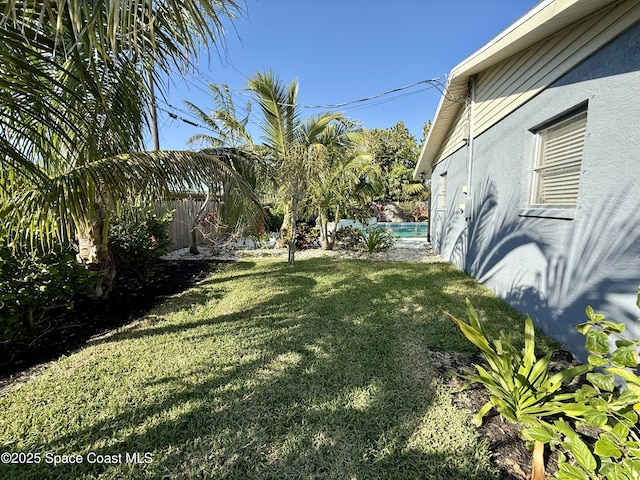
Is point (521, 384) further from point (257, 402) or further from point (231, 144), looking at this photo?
point (231, 144)

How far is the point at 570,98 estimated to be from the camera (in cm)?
332

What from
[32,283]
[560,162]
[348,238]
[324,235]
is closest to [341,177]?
[324,235]

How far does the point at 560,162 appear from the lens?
3.72 metres

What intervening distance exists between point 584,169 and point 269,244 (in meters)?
10.3

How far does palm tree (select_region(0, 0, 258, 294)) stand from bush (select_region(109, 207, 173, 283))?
2.42m

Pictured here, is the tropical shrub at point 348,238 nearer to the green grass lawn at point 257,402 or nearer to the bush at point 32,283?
the green grass lawn at point 257,402

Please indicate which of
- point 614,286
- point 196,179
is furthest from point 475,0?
point 196,179

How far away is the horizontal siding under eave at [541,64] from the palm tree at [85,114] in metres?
3.58

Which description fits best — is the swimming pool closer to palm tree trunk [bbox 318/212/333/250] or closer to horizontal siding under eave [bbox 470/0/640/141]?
palm tree trunk [bbox 318/212/333/250]

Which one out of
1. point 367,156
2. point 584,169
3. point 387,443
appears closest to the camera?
point 387,443

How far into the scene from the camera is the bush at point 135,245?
5.87 m

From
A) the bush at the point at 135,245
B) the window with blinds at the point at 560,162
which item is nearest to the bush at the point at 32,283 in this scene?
the bush at the point at 135,245

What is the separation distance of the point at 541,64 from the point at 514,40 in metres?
0.51

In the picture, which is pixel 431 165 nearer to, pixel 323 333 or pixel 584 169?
pixel 584 169
